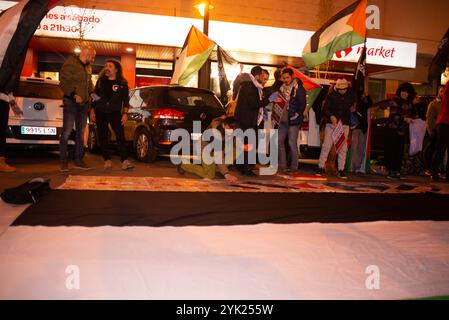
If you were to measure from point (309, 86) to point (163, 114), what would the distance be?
3159 millimetres

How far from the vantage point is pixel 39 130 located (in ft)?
29.6

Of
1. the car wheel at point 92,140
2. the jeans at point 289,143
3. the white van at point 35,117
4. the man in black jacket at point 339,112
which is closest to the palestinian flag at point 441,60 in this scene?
the man in black jacket at point 339,112

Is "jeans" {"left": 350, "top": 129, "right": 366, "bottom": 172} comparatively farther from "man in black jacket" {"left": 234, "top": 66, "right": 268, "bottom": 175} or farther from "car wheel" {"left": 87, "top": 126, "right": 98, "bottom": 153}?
"car wheel" {"left": 87, "top": 126, "right": 98, "bottom": 153}

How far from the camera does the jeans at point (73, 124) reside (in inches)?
314

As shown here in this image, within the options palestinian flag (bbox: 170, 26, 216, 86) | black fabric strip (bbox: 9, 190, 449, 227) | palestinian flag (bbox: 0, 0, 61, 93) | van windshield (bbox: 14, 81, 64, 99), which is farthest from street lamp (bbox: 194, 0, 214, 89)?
palestinian flag (bbox: 0, 0, 61, 93)

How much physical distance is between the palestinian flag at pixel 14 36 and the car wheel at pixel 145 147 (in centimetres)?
566

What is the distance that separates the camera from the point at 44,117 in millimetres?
9094

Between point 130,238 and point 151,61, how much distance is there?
17.7m

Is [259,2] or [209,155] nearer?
[209,155]

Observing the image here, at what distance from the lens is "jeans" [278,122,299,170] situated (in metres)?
9.03

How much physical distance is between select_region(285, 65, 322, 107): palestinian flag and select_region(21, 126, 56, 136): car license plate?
509 cm

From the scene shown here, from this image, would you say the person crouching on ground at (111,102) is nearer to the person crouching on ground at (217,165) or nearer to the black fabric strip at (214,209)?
the person crouching on ground at (217,165)

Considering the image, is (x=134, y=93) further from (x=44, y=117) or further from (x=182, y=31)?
(x=182, y=31)

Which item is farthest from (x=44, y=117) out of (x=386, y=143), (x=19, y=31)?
(x=386, y=143)
